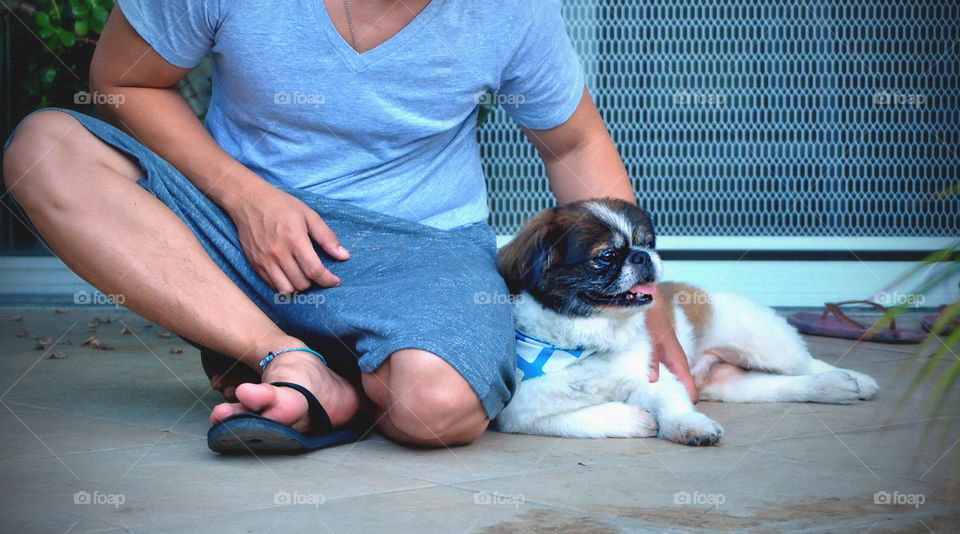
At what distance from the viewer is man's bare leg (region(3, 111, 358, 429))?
207 centimetres

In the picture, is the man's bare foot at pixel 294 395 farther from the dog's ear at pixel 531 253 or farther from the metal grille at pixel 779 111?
the metal grille at pixel 779 111

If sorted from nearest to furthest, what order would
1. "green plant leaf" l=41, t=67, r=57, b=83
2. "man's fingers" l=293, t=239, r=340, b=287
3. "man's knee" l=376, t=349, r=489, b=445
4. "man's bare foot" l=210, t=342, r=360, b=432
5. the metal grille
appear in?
"man's bare foot" l=210, t=342, r=360, b=432 < "man's knee" l=376, t=349, r=489, b=445 < "man's fingers" l=293, t=239, r=340, b=287 < "green plant leaf" l=41, t=67, r=57, b=83 < the metal grille

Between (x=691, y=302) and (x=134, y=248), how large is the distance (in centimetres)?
156

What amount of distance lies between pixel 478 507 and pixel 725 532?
0.39 m

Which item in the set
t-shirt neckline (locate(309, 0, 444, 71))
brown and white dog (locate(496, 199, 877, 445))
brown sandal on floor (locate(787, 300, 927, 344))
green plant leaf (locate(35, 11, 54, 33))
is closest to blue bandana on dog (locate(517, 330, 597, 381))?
brown and white dog (locate(496, 199, 877, 445))

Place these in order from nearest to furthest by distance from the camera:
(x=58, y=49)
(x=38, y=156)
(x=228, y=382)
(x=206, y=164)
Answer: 1. (x=38, y=156)
2. (x=206, y=164)
3. (x=228, y=382)
4. (x=58, y=49)

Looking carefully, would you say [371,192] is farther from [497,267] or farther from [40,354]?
[40,354]

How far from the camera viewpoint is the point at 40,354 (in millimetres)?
3230

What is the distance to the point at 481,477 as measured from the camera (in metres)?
1.85

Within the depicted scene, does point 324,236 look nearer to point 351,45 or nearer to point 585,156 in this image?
point 351,45

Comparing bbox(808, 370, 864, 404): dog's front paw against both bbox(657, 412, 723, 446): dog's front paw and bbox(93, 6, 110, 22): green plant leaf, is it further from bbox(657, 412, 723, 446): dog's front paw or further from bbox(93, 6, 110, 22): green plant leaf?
bbox(93, 6, 110, 22): green plant leaf

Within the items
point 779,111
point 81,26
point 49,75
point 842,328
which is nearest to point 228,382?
point 81,26

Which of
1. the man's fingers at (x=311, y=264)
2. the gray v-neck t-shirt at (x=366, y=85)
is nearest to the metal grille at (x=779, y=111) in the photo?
the gray v-neck t-shirt at (x=366, y=85)

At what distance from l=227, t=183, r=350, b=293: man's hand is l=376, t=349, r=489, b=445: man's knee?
274mm
